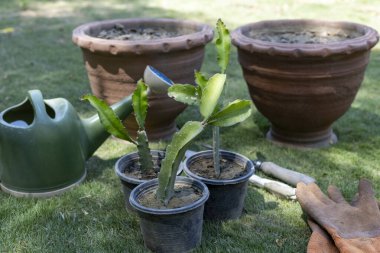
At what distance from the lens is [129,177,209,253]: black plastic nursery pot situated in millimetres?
1735

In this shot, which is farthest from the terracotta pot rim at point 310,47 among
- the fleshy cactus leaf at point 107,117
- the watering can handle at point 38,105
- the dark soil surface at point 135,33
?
the watering can handle at point 38,105

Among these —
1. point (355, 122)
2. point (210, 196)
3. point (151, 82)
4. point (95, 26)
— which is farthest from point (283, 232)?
point (95, 26)

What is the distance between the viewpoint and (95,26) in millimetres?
3006

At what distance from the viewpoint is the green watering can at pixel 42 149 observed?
7.13 feet

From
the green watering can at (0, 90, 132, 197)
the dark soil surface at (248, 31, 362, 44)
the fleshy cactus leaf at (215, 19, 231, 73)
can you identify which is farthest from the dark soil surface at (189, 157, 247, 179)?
the dark soil surface at (248, 31, 362, 44)

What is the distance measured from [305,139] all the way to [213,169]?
3.04 ft

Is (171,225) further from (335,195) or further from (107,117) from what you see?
(335,195)

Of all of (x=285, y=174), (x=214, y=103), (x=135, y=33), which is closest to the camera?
(x=214, y=103)

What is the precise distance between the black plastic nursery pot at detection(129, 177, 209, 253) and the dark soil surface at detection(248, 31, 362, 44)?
1218 millimetres

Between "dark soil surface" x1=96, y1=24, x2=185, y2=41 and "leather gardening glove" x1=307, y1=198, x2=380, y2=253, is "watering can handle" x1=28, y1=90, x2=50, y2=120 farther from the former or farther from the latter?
"leather gardening glove" x1=307, y1=198, x2=380, y2=253

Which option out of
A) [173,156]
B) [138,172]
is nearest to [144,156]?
[138,172]

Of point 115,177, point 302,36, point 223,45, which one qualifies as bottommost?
point 115,177

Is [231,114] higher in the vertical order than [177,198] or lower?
higher

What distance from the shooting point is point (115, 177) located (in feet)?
8.14
